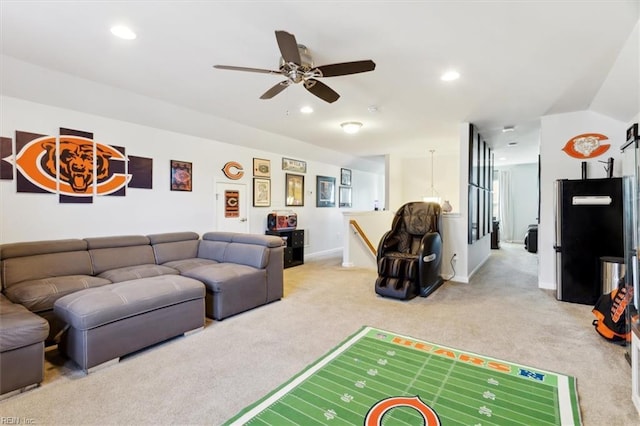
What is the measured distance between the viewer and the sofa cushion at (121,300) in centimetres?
245

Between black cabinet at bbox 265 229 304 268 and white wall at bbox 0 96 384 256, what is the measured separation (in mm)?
528

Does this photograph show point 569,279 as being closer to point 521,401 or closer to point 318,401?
point 521,401

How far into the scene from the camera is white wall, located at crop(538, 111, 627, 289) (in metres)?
4.45

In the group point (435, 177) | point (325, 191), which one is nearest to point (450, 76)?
point (435, 177)

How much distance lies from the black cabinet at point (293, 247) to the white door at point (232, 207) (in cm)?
67

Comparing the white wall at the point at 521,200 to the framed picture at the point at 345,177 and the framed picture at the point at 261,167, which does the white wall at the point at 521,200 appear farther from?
the framed picture at the point at 261,167

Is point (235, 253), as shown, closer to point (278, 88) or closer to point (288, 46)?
point (278, 88)

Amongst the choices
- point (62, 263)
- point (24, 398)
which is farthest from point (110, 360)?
point (62, 263)

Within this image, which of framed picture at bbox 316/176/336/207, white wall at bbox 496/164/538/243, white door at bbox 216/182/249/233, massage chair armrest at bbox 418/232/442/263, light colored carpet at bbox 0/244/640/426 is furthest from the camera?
white wall at bbox 496/164/538/243

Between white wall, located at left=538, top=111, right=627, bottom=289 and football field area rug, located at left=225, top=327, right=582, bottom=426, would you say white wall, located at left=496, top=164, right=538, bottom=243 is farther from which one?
football field area rug, located at left=225, top=327, right=582, bottom=426

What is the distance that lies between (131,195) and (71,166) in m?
0.77

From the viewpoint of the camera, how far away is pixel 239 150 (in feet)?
19.7

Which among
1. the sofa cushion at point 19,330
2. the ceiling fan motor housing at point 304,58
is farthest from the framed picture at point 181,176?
the ceiling fan motor housing at point 304,58

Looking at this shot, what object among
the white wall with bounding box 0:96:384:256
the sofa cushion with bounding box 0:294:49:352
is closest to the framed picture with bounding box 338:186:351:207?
the white wall with bounding box 0:96:384:256
